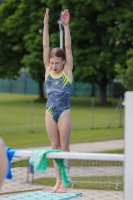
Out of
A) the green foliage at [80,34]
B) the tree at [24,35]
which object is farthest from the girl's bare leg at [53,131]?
the tree at [24,35]

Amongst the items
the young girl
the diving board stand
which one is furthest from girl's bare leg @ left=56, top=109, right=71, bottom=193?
the diving board stand

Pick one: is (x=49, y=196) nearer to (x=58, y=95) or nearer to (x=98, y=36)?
(x=58, y=95)

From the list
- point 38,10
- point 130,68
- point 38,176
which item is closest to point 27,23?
point 38,10

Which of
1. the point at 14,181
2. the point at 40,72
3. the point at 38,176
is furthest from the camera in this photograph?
the point at 40,72

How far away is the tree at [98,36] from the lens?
42344 mm

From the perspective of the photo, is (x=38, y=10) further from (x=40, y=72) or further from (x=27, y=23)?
(x=40, y=72)

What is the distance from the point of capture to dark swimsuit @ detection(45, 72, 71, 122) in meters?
6.65

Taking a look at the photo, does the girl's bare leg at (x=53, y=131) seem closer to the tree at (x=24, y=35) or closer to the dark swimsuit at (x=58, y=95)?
the dark swimsuit at (x=58, y=95)

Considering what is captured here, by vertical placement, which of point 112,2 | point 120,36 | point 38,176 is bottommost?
point 38,176

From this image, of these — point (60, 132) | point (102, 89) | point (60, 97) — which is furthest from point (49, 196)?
point (102, 89)

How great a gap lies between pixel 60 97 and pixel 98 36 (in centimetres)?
3938

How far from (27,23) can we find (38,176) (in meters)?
35.3

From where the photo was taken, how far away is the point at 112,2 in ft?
143

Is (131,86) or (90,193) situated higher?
(131,86)
